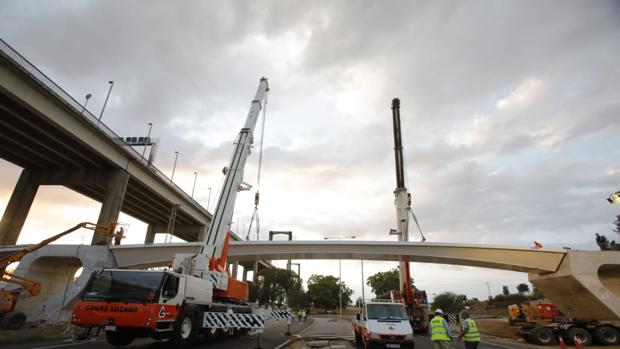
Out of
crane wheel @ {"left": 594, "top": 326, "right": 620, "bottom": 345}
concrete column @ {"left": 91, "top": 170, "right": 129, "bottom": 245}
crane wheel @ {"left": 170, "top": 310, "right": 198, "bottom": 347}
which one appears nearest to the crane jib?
crane wheel @ {"left": 170, "top": 310, "right": 198, "bottom": 347}

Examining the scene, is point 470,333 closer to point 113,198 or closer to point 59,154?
point 113,198

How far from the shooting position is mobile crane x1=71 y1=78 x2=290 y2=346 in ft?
30.0

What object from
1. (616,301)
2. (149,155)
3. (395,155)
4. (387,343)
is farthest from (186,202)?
(616,301)

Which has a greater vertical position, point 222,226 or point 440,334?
point 222,226

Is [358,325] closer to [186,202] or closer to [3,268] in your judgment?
[3,268]

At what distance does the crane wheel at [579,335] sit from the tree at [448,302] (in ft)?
138

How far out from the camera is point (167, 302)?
976 centimetres

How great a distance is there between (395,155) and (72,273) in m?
32.0

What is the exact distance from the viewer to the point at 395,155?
28.9m

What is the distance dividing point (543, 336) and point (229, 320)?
55.2 feet

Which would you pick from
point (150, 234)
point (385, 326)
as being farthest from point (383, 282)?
point (385, 326)

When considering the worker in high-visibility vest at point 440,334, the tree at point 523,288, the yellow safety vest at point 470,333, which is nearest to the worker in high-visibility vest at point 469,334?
the yellow safety vest at point 470,333

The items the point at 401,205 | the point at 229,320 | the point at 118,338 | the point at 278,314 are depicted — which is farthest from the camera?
the point at 401,205

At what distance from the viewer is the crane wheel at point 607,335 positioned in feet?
53.2
